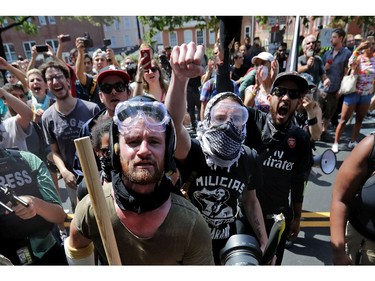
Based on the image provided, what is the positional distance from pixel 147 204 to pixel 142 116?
0.42 meters

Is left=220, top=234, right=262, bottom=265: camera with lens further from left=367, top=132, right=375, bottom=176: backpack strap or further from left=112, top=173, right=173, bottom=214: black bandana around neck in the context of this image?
left=367, top=132, right=375, bottom=176: backpack strap

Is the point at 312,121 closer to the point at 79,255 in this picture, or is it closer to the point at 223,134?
the point at 223,134

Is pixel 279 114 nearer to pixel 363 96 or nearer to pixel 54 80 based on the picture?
pixel 54 80

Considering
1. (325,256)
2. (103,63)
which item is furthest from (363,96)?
(103,63)

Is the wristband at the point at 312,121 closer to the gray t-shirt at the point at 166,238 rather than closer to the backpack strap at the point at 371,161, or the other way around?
the backpack strap at the point at 371,161

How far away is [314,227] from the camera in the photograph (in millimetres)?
3555

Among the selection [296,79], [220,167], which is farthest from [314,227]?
[220,167]

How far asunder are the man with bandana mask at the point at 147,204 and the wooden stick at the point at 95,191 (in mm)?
143

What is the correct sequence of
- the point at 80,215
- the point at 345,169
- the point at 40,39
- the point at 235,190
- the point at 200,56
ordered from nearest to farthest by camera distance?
1. the point at 200,56
2. the point at 80,215
3. the point at 345,169
4. the point at 235,190
5. the point at 40,39

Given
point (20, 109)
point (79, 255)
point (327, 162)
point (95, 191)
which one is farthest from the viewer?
point (20, 109)

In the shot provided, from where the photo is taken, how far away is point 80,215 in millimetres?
1393

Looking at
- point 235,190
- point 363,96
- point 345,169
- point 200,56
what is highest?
point 200,56

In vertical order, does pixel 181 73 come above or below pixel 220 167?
above

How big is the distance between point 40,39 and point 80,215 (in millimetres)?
41273
